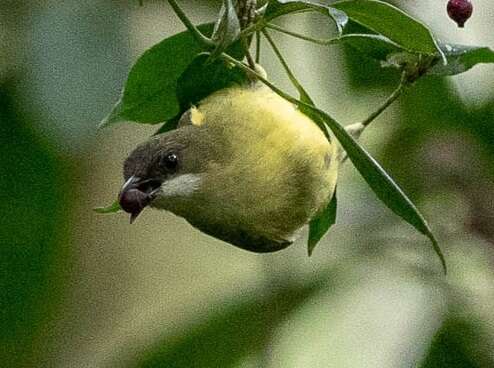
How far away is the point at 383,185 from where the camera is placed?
80 centimetres

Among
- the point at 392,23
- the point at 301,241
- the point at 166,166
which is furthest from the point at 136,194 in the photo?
the point at 301,241

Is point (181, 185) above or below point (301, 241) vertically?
above

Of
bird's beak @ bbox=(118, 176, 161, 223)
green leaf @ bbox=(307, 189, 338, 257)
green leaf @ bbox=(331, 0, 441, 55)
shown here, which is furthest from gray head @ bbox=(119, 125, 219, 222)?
green leaf @ bbox=(331, 0, 441, 55)

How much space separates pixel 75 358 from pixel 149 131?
55 centimetres

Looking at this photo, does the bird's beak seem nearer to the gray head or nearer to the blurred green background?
the gray head

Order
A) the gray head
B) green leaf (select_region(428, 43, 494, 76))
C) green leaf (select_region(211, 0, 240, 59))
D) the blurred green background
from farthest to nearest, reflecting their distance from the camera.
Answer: the blurred green background < the gray head < green leaf (select_region(428, 43, 494, 76)) < green leaf (select_region(211, 0, 240, 59))

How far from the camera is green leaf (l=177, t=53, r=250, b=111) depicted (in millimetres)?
871

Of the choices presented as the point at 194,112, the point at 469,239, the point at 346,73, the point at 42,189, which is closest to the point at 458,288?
the point at 469,239

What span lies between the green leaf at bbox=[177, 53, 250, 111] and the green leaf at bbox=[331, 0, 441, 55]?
5.0 inches

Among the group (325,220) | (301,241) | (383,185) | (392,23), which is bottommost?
(301,241)

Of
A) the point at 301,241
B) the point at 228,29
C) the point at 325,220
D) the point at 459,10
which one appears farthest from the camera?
the point at 301,241

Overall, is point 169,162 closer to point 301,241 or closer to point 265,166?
point 265,166

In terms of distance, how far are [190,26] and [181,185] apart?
296mm

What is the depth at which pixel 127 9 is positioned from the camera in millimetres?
1483
